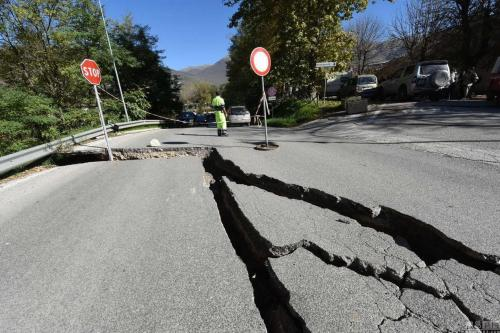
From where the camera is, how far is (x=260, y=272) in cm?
257

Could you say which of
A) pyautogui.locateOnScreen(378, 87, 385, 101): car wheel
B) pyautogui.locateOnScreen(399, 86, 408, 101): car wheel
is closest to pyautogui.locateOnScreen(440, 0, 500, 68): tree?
pyautogui.locateOnScreen(378, 87, 385, 101): car wheel

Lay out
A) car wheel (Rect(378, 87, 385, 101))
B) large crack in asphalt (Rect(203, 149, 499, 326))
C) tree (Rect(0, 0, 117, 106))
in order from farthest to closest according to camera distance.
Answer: car wheel (Rect(378, 87, 385, 101)) < tree (Rect(0, 0, 117, 106)) < large crack in asphalt (Rect(203, 149, 499, 326))

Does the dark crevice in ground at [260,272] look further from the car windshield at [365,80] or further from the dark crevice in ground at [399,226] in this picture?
the car windshield at [365,80]

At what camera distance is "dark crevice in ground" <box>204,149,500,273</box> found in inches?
94.9

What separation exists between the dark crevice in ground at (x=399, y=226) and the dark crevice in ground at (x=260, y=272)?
3.00ft

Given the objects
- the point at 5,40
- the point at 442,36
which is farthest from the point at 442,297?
the point at 442,36

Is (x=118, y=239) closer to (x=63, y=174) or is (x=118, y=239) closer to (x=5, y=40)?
(x=63, y=174)

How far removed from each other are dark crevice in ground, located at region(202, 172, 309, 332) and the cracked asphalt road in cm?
1

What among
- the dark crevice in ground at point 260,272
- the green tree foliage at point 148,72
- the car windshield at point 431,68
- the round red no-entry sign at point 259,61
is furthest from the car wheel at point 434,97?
the green tree foliage at point 148,72

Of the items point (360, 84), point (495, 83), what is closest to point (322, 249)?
point (495, 83)

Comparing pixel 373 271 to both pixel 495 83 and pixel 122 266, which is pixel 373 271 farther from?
pixel 495 83

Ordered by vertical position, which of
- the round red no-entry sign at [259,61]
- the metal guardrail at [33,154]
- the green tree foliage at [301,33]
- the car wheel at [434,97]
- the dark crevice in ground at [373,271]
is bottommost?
the dark crevice in ground at [373,271]

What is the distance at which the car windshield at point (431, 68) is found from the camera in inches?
524

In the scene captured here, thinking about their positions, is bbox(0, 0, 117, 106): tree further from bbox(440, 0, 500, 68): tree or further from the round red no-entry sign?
bbox(440, 0, 500, 68): tree
